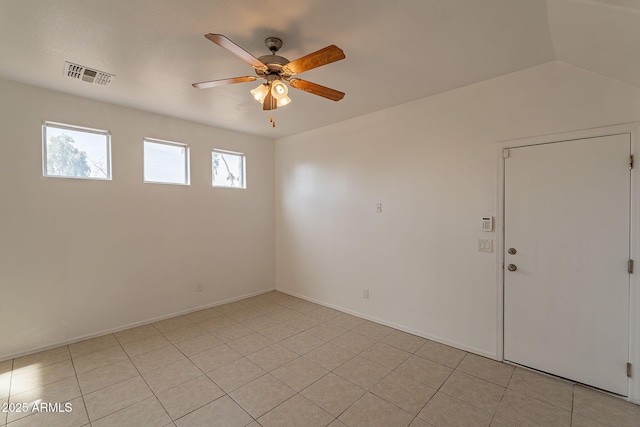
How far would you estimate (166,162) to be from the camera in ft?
12.7

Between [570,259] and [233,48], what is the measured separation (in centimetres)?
313

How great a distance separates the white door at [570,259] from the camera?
218 centimetres

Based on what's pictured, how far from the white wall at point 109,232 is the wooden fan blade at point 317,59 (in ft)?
8.90

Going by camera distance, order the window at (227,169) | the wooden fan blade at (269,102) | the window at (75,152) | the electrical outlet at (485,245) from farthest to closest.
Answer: the window at (227,169)
the window at (75,152)
the electrical outlet at (485,245)
the wooden fan blade at (269,102)

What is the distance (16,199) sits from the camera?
2.79m

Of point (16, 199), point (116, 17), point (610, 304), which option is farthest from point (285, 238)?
point (610, 304)

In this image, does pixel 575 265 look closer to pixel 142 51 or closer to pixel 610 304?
pixel 610 304

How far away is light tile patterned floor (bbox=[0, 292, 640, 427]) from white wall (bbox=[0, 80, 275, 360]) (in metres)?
0.38

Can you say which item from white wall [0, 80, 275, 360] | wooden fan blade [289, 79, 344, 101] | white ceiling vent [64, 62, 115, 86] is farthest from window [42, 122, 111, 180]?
wooden fan blade [289, 79, 344, 101]

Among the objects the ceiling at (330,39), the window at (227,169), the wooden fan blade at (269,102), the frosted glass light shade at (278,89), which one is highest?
the ceiling at (330,39)

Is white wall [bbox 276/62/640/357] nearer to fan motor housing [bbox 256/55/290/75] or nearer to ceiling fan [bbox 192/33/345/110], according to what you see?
ceiling fan [bbox 192/33/345/110]

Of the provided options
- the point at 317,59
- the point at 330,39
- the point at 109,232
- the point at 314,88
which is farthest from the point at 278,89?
the point at 109,232

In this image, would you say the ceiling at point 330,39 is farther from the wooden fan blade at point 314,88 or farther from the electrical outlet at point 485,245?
the electrical outlet at point 485,245

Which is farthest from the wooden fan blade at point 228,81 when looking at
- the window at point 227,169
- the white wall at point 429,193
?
the window at point 227,169
